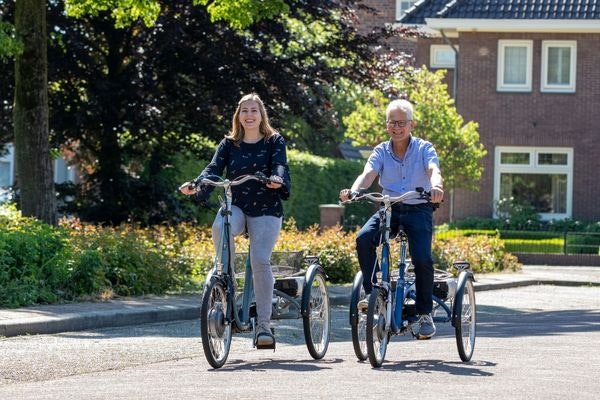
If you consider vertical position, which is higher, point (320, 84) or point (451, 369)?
point (320, 84)

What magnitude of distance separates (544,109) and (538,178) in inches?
71.2

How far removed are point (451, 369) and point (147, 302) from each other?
6.46 metres

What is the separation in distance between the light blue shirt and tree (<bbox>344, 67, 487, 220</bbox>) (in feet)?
78.7

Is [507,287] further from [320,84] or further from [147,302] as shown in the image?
[147,302]

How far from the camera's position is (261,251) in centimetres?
1043

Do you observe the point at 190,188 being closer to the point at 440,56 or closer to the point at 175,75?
the point at 175,75

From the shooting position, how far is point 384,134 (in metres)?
36.8

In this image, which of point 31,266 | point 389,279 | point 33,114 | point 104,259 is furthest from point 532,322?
point 33,114

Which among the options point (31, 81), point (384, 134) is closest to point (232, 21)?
point (31, 81)

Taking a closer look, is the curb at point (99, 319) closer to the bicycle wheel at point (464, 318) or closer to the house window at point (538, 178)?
the bicycle wheel at point (464, 318)

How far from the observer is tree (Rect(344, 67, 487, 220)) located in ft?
116

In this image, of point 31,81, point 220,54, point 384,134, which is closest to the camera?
point 31,81

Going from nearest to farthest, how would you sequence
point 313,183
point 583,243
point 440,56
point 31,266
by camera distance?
point 31,266
point 583,243
point 313,183
point 440,56

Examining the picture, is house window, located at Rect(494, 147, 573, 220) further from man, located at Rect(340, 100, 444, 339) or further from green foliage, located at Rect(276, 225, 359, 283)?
man, located at Rect(340, 100, 444, 339)
